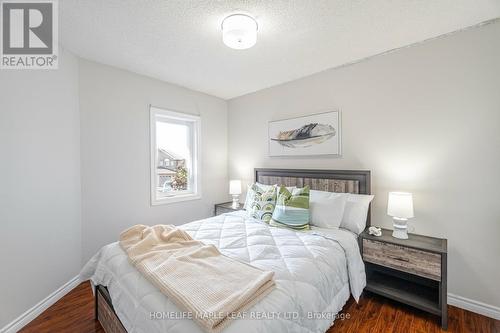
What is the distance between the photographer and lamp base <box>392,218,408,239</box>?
2027 mm

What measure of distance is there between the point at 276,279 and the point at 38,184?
7.30 feet

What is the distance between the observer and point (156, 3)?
1.60m

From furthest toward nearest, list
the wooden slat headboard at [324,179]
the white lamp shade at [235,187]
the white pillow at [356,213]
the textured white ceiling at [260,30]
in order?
the white lamp shade at [235,187] < the wooden slat headboard at [324,179] < the white pillow at [356,213] < the textured white ceiling at [260,30]

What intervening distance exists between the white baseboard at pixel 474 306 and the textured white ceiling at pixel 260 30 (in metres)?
2.40

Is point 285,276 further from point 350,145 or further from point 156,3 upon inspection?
point 156,3

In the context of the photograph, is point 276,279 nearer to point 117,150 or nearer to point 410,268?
point 410,268

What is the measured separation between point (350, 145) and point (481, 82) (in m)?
1.17

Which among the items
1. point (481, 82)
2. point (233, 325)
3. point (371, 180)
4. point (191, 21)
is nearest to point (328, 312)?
point (233, 325)

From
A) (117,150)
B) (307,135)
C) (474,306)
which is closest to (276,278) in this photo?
(474,306)

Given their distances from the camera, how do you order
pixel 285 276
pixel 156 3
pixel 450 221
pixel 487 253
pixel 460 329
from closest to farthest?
pixel 285 276
pixel 156 3
pixel 460 329
pixel 487 253
pixel 450 221

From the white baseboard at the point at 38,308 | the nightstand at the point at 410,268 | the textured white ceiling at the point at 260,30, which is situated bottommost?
the white baseboard at the point at 38,308

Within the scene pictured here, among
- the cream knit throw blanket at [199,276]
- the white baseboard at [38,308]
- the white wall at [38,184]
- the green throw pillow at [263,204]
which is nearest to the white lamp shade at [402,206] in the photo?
the green throw pillow at [263,204]

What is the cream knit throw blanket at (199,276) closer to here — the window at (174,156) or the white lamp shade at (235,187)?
the window at (174,156)

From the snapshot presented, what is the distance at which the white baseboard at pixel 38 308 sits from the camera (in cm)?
168
